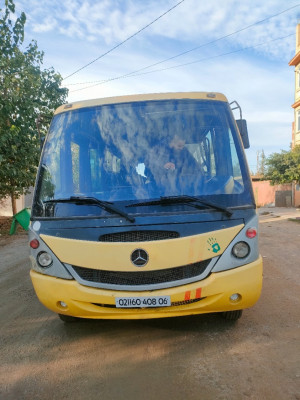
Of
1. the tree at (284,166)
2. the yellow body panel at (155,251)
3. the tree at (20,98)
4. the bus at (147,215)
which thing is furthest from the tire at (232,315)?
the tree at (284,166)

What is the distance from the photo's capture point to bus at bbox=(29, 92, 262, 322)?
2986mm

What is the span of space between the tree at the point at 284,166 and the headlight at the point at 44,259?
2465 cm

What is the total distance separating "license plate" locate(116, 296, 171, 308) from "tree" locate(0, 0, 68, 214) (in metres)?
6.25

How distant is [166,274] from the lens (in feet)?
9.84

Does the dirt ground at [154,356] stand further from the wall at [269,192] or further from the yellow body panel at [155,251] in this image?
the wall at [269,192]

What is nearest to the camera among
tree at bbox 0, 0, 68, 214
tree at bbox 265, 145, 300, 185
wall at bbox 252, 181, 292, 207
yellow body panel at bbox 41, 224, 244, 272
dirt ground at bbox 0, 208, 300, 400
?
dirt ground at bbox 0, 208, 300, 400

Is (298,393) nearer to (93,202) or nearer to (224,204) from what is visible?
(224,204)

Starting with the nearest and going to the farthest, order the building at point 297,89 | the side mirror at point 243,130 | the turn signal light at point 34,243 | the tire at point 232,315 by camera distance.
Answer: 1. the turn signal light at point 34,243
2. the tire at point 232,315
3. the side mirror at point 243,130
4. the building at point 297,89

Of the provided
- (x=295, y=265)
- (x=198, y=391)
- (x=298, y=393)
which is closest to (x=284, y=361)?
(x=298, y=393)

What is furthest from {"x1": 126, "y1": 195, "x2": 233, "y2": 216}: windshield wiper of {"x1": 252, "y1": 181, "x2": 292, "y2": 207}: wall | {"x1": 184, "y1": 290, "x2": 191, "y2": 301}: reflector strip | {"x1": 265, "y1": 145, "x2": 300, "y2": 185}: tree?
{"x1": 252, "y1": 181, "x2": 292, "y2": 207}: wall

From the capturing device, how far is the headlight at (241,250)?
10.0ft

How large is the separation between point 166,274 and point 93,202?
0.87 m

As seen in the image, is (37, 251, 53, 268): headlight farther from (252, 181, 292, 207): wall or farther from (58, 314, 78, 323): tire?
(252, 181, 292, 207): wall

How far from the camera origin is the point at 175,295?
298 centimetres
